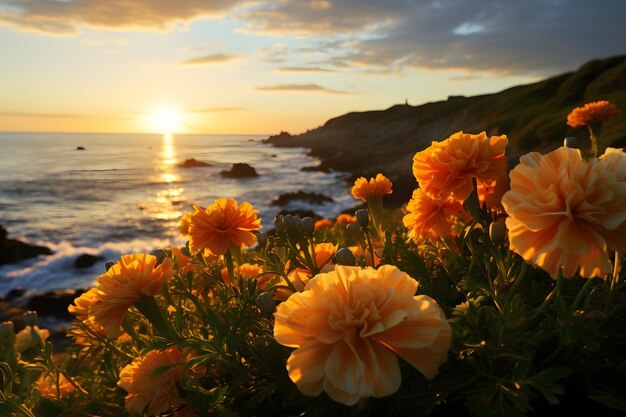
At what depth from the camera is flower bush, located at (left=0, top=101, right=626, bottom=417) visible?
111 cm

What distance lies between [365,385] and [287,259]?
1007mm

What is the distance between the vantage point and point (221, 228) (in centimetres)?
203

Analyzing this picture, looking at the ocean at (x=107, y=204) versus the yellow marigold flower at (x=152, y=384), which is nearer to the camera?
the yellow marigold flower at (x=152, y=384)

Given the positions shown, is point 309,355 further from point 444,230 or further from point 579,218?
point 444,230

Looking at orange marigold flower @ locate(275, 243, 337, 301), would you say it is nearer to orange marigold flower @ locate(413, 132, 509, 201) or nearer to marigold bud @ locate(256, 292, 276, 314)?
marigold bud @ locate(256, 292, 276, 314)

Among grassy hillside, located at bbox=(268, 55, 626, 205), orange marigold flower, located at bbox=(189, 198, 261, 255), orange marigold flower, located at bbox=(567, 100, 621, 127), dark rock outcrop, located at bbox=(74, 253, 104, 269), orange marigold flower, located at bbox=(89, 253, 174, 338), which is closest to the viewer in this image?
orange marigold flower, located at bbox=(89, 253, 174, 338)

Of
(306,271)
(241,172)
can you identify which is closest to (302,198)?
(241,172)

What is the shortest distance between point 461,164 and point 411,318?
28.2 inches

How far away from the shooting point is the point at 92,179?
4069 cm

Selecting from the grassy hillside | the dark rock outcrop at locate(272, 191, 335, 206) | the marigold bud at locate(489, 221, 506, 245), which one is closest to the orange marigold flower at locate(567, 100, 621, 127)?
the grassy hillside

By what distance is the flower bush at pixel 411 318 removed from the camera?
1108 mm

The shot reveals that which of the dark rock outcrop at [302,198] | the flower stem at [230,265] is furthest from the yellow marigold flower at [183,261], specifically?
the dark rock outcrop at [302,198]

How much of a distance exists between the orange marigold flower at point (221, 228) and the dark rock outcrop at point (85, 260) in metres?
17.5

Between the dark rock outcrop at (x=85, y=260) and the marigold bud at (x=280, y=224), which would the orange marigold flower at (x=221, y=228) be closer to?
the marigold bud at (x=280, y=224)
